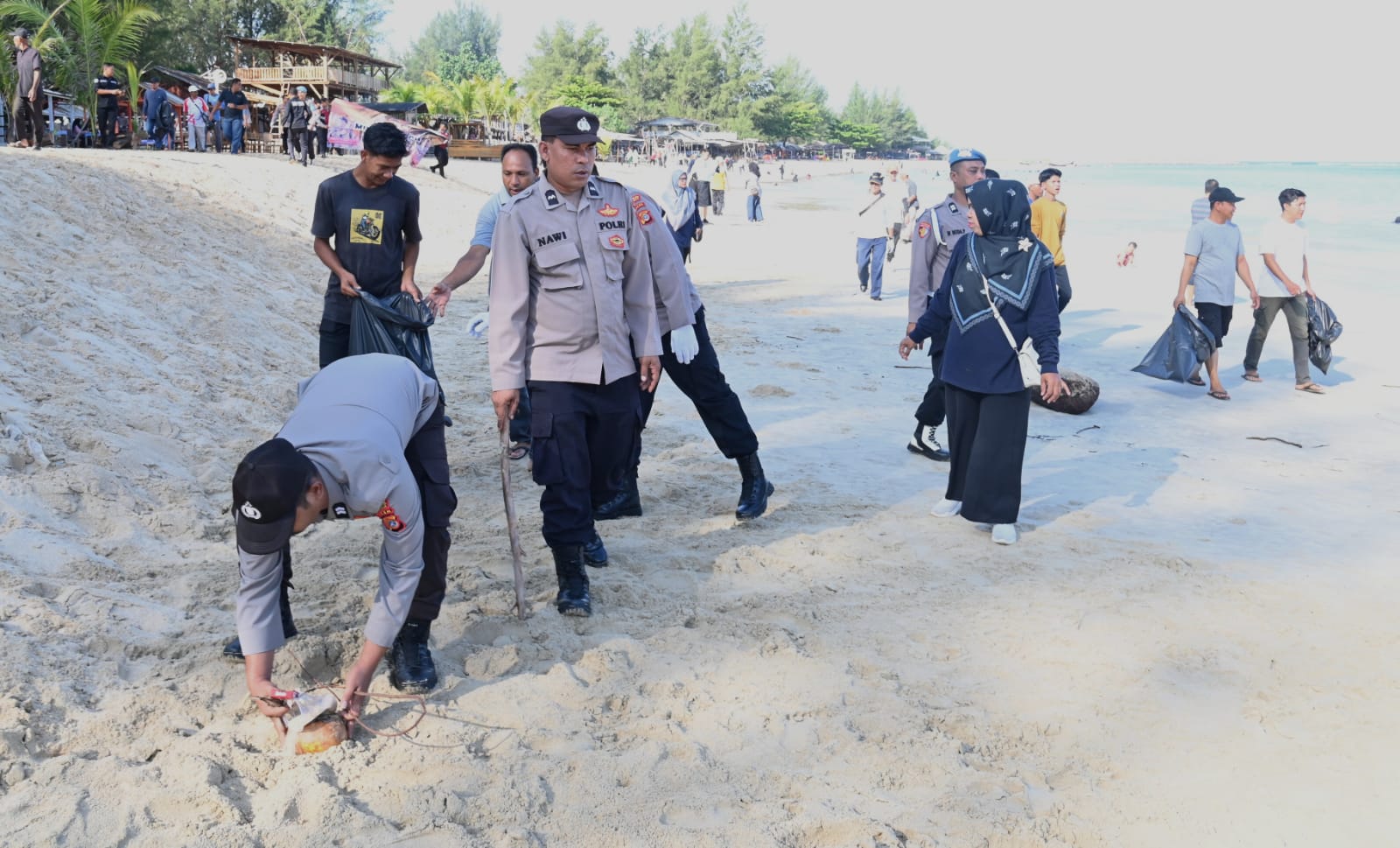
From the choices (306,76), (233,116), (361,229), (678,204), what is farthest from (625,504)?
(306,76)

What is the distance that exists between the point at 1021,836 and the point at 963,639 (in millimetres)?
1230

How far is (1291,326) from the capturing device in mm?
9055

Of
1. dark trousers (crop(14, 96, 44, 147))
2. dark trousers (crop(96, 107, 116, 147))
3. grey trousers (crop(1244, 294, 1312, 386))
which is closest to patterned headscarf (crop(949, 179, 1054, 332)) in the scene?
grey trousers (crop(1244, 294, 1312, 386))

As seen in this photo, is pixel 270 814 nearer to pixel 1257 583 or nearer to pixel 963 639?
pixel 963 639

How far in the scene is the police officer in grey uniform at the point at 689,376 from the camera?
4.38m

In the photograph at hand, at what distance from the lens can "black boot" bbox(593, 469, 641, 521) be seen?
5.22 meters

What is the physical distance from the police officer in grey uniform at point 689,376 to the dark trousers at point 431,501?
1174mm

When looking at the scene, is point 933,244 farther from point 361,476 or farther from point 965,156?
point 361,476

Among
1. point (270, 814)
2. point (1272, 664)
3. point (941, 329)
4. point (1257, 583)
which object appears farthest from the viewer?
point (941, 329)

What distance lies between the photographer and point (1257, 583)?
464cm

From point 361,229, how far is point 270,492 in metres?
2.74

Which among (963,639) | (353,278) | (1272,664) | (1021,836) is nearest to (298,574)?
(353,278)

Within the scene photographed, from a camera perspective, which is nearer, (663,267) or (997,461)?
(663,267)

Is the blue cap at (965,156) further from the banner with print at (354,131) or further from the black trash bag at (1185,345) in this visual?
the banner with print at (354,131)
